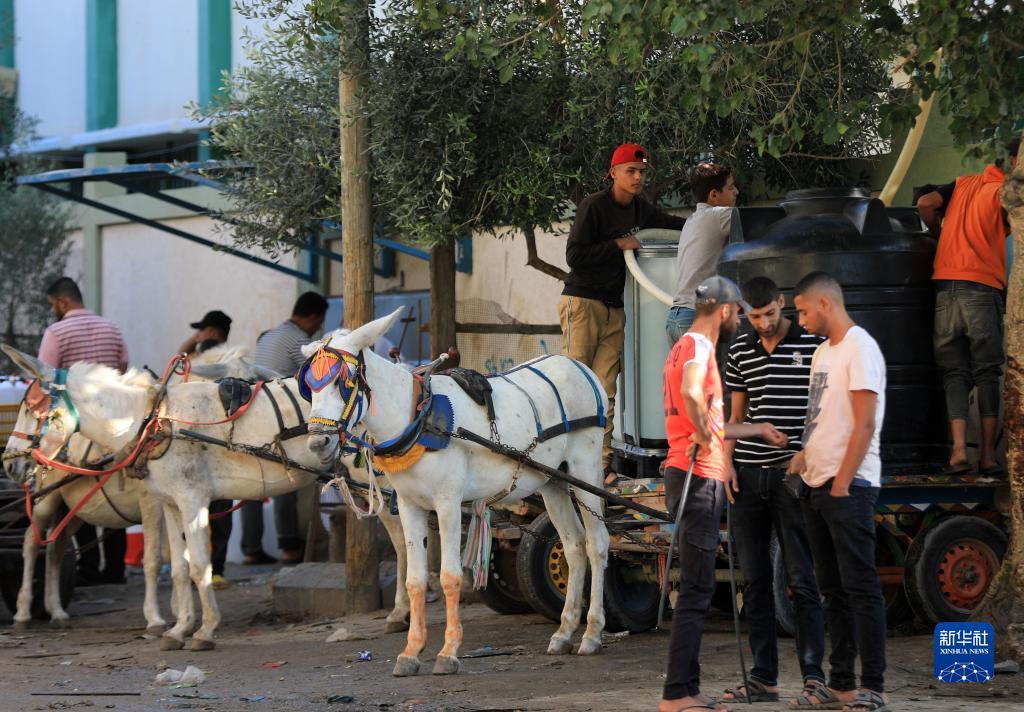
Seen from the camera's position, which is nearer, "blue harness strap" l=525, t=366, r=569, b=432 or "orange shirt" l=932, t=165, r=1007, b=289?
"orange shirt" l=932, t=165, r=1007, b=289

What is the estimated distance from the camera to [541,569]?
385 inches

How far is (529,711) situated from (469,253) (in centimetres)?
777

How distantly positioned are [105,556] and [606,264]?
6.66m

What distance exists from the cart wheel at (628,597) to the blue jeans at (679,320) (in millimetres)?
1511

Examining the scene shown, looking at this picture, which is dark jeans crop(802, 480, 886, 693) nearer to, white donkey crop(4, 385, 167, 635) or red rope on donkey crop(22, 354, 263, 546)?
red rope on donkey crop(22, 354, 263, 546)

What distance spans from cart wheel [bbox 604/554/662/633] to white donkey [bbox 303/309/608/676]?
0.34m

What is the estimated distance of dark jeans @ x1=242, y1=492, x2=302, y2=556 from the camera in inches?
584

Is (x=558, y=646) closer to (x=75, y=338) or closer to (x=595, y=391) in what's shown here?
(x=595, y=391)

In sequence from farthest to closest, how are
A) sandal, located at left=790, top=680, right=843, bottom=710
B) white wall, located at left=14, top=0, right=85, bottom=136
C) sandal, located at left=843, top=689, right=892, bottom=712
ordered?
1. white wall, located at left=14, top=0, right=85, bottom=136
2. sandal, located at left=790, top=680, right=843, bottom=710
3. sandal, located at left=843, top=689, right=892, bottom=712

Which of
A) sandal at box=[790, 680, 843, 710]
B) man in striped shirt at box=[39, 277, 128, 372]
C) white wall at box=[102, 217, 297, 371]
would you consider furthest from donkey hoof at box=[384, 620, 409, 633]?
white wall at box=[102, 217, 297, 371]

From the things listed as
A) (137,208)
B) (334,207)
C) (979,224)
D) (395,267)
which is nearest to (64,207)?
(137,208)

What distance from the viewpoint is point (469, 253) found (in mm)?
14367

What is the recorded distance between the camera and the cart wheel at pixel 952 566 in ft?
28.2


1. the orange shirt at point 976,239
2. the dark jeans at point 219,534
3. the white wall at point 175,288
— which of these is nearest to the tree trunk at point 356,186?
the dark jeans at point 219,534
